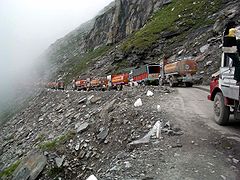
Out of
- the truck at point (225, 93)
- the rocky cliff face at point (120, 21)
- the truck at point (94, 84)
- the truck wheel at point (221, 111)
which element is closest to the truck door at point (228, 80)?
the truck at point (225, 93)

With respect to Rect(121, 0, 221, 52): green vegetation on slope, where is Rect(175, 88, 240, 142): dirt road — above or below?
below

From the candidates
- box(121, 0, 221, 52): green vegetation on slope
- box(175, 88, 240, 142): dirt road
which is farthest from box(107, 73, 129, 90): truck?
box(121, 0, 221, 52): green vegetation on slope

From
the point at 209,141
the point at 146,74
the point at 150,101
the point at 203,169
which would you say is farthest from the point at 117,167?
the point at 146,74

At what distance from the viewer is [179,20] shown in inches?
2778

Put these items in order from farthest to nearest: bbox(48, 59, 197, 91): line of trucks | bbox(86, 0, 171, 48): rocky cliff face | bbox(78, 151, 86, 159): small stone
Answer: bbox(86, 0, 171, 48): rocky cliff face, bbox(48, 59, 197, 91): line of trucks, bbox(78, 151, 86, 159): small stone

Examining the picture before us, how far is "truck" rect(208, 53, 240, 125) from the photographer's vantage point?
977 cm

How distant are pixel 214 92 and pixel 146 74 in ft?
84.1

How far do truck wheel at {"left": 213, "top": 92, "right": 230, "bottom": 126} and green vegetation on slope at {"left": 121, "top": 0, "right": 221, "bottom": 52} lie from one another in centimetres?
4816

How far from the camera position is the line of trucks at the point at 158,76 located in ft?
107

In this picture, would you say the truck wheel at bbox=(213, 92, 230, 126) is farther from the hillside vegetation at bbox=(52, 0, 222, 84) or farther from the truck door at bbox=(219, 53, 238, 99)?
the hillside vegetation at bbox=(52, 0, 222, 84)

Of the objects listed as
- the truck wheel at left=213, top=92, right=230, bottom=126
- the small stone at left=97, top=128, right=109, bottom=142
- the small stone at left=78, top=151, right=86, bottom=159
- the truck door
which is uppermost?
the truck door

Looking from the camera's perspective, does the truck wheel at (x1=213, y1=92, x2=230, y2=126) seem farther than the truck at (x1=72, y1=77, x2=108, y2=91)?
No

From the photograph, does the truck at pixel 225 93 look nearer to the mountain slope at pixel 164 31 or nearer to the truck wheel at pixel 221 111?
the truck wheel at pixel 221 111

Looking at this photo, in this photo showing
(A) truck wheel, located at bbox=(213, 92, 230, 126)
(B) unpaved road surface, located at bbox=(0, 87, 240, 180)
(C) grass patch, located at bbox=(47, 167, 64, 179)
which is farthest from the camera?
(C) grass patch, located at bbox=(47, 167, 64, 179)
